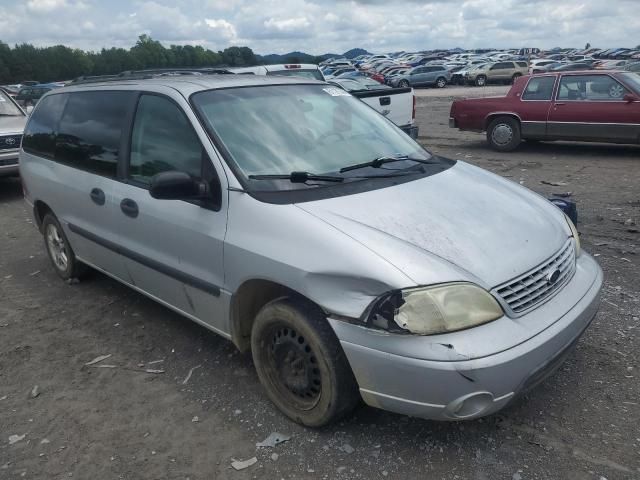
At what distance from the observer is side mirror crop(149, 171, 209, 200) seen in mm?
3074

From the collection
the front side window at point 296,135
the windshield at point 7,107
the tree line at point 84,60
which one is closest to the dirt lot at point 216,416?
the front side window at point 296,135

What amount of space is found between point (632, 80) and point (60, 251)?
9.89m

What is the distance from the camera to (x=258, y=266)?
2.93 meters

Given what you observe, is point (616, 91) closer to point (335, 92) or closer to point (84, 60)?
point (335, 92)

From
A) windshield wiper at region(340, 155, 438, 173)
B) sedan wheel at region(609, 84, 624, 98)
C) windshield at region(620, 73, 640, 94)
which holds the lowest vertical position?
sedan wheel at region(609, 84, 624, 98)

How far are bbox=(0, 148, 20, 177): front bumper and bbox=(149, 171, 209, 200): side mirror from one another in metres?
7.48

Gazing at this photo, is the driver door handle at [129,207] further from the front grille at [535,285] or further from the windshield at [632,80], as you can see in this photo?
the windshield at [632,80]

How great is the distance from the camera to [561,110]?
10.8 metres

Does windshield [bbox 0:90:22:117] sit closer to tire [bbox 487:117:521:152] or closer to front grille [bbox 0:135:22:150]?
front grille [bbox 0:135:22:150]

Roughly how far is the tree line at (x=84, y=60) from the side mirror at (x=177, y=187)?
62586 millimetres

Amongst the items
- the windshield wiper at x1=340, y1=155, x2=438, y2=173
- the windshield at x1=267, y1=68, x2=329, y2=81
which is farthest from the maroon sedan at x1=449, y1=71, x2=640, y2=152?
the windshield wiper at x1=340, y1=155, x2=438, y2=173

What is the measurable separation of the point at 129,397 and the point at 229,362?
2.15ft

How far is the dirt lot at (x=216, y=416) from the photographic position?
277 centimetres

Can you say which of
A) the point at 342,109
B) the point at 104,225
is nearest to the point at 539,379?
the point at 342,109
